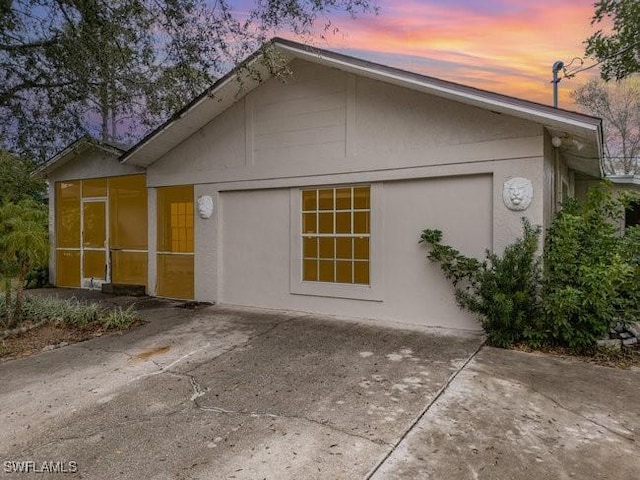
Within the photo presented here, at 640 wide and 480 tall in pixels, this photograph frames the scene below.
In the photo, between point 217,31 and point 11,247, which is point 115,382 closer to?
point 11,247

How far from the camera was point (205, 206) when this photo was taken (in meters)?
8.66

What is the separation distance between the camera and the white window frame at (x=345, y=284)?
22.4 feet

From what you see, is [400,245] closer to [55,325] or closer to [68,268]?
[55,325]

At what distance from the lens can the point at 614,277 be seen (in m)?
4.92

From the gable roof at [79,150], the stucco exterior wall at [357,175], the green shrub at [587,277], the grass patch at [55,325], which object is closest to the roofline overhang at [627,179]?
the green shrub at [587,277]

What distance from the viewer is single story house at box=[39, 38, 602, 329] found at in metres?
5.87

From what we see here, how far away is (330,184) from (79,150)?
22.2 ft

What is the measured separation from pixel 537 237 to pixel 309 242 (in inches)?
148

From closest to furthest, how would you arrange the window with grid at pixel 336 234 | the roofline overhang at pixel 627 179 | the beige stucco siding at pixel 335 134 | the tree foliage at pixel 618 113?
the beige stucco siding at pixel 335 134 → the window with grid at pixel 336 234 → the roofline overhang at pixel 627 179 → the tree foliage at pixel 618 113

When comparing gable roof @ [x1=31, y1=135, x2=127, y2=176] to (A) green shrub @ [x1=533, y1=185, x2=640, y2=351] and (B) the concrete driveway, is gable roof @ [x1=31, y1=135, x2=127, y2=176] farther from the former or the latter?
(A) green shrub @ [x1=533, y1=185, x2=640, y2=351]

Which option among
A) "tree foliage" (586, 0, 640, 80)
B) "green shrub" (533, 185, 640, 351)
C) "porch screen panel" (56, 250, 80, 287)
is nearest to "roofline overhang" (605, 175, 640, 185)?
"tree foliage" (586, 0, 640, 80)

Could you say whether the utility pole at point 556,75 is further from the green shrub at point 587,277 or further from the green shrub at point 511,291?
the green shrub at point 511,291

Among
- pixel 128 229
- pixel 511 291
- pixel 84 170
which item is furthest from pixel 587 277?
pixel 84 170

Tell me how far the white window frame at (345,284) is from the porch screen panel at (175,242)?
2729mm
